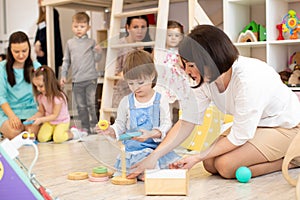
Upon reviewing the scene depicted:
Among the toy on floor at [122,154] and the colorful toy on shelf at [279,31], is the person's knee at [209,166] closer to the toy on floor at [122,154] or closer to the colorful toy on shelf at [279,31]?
the toy on floor at [122,154]

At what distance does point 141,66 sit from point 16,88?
1647mm

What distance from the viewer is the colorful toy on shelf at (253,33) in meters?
2.47

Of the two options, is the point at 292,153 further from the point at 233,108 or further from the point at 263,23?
the point at 263,23

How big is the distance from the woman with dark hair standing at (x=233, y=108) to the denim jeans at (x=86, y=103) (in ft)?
0.82

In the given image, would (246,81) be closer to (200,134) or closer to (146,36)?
(200,134)

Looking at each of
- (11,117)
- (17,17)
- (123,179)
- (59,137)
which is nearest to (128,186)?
(123,179)

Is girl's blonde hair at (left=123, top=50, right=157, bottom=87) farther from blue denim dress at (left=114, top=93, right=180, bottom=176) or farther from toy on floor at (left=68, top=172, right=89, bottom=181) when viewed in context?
toy on floor at (left=68, top=172, right=89, bottom=181)

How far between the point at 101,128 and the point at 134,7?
207 cm

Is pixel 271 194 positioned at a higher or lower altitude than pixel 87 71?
lower

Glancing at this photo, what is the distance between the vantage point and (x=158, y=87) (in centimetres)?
155

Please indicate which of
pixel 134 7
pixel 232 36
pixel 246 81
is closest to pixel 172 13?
pixel 134 7

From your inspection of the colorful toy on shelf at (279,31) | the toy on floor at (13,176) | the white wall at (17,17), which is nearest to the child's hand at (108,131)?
the toy on floor at (13,176)

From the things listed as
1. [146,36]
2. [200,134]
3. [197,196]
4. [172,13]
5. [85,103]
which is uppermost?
[172,13]

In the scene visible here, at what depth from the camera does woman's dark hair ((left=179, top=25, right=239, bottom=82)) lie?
4.76 feet
